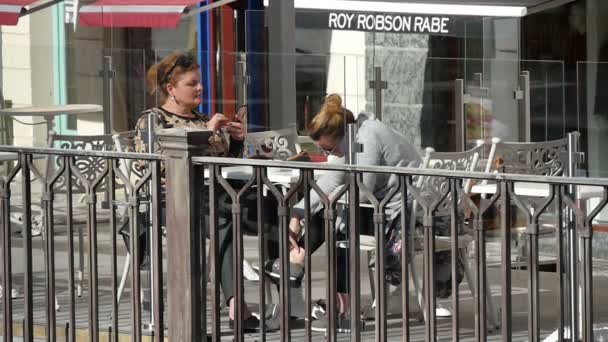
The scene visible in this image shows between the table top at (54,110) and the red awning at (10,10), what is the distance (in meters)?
1.75

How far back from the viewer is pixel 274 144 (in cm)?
851

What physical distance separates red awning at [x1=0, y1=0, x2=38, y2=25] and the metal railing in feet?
14.5

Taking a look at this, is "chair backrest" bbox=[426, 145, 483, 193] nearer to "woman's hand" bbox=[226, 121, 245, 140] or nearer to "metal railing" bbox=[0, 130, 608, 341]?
"woman's hand" bbox=[226, 121, 245, 140]

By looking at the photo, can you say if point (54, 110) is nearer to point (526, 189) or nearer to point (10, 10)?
point (10, 10)

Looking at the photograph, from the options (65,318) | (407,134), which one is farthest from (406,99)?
(65,318)

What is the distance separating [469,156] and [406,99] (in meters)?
0.48

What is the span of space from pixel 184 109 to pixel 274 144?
52 cm

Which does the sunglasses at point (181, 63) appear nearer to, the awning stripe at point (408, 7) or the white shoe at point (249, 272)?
the white shoe at point (249, 272)

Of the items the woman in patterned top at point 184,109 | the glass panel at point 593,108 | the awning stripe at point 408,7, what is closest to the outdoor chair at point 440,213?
the woman in patterned top at point 184,109

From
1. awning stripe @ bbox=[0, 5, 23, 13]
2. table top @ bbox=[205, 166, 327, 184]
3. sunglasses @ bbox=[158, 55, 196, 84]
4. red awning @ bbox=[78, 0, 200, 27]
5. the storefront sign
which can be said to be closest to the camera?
table top @ bbox=[205, 166, 327, 184]

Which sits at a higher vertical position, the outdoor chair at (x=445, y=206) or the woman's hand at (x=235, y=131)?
the woman's hand at (x=235, y=131)

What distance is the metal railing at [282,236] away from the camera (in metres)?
5.29

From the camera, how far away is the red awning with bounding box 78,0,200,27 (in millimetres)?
11430

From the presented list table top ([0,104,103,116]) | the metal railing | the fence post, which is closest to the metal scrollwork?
table top ([0,104,103,116])
